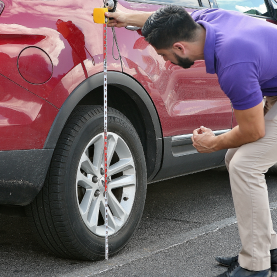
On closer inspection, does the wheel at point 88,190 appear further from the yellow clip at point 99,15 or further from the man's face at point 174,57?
the man's face at point 174,57

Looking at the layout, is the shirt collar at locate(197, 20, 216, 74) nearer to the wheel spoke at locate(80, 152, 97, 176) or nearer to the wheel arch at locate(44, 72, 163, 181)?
the wheel arch at locate(44, 72, 163, 181)

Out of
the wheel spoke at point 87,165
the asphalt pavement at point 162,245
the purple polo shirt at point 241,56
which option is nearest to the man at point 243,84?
the purple polo shirt at point 241,56

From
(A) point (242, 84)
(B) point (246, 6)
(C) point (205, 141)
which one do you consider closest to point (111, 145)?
(C) point (205, 141)

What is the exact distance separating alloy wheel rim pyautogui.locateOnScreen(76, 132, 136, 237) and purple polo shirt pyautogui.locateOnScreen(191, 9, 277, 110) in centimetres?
81

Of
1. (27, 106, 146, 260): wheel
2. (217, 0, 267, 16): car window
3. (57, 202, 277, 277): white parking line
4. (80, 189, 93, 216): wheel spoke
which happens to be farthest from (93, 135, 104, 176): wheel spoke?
(217, 0, 267, 16): car window

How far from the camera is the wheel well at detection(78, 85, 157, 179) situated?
9.93 feet

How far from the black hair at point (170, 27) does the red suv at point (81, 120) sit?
1.51ft

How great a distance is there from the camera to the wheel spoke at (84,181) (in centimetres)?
266

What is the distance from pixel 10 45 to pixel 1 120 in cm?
34

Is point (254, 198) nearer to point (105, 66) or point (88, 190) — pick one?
point (88, 190)

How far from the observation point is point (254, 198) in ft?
8.04

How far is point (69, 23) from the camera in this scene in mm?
2537

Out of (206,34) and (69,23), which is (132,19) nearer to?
(69,23)

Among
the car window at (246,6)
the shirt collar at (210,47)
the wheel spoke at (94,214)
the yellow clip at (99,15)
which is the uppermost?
the yellow clip at (99,15)
